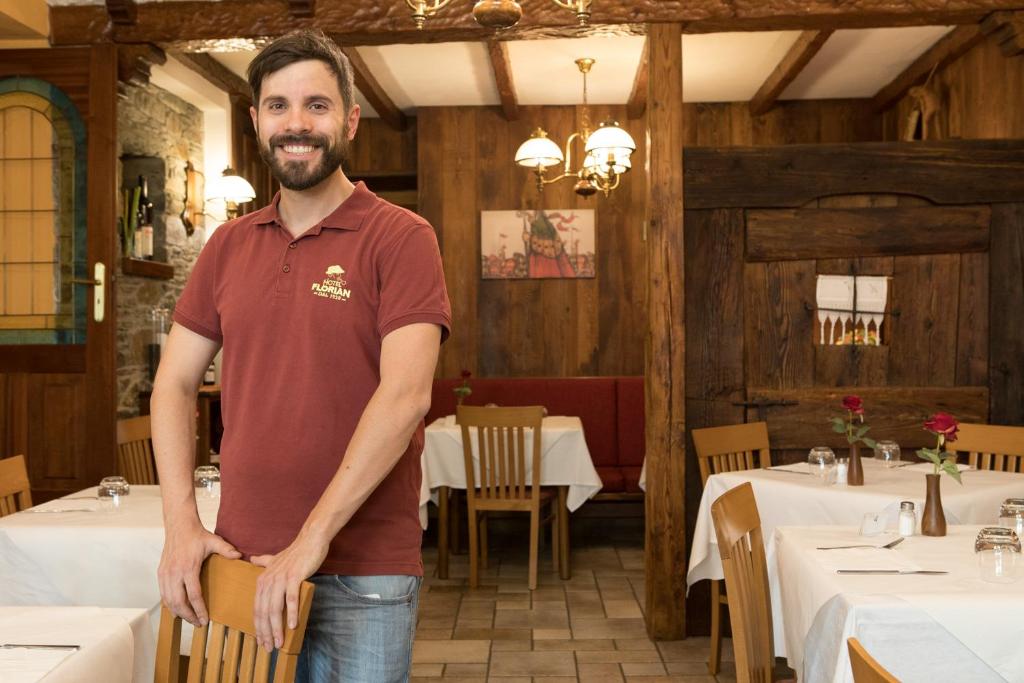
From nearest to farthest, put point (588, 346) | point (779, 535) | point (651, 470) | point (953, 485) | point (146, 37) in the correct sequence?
1. point (779, 535)
2. point (953, 485)
3. point (651, 470)
4. point (146, 37)
5. point (588, 346)

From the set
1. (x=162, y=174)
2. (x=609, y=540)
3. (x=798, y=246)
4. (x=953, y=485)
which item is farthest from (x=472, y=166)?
(x=953, y=485)

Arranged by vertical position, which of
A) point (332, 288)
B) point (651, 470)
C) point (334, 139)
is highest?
point (334, 139)

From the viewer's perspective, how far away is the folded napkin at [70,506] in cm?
327

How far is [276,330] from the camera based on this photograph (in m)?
1.60

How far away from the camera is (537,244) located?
8.11 metres

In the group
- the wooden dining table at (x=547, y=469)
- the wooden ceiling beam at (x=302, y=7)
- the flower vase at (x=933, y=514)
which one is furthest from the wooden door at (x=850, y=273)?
the wooden ceiling beam at (x=302, y=7)

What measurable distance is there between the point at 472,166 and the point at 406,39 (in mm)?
3237

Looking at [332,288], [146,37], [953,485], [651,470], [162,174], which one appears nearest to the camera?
[332,288]

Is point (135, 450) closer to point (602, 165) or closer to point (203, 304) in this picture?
point (203, 304)

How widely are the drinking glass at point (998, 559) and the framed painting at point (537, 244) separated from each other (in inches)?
228

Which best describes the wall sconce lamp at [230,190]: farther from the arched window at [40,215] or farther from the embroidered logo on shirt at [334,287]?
the embroidered logo on shirt at [334,287]

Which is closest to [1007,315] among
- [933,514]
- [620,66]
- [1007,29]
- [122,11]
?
[1007,29]

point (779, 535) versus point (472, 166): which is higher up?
point (472, 166)

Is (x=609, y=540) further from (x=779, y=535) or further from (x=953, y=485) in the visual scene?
(x=779, y=535)
